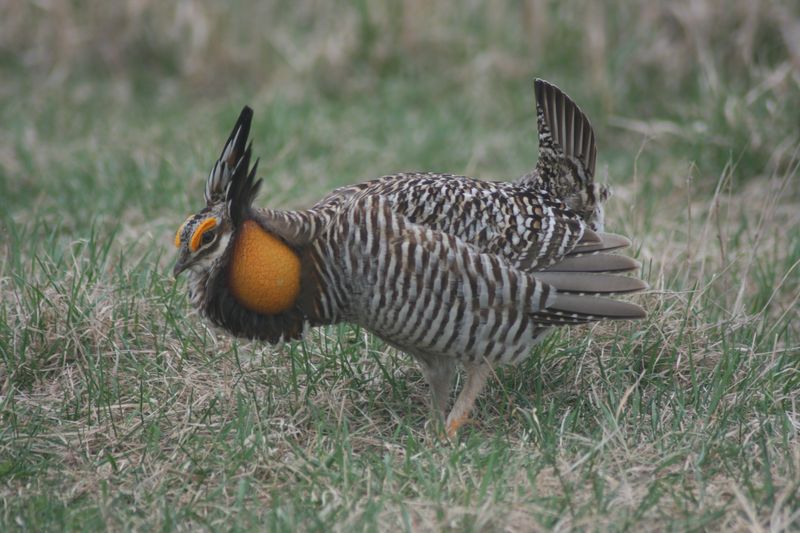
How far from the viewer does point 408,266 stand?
3373 mm

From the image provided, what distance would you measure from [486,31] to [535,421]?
5.32 m

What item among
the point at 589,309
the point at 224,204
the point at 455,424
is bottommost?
the point at 455,424

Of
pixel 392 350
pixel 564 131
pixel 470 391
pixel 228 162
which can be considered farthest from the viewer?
pixel 392 350

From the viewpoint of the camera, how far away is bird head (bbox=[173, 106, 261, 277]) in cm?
343

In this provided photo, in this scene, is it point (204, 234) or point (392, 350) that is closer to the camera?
point (204, 234)

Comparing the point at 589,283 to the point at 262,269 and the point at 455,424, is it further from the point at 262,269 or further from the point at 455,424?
the point at 262,269

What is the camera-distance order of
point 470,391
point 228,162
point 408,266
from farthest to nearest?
1. point 470,391
2. point 228,162
3. point 408,266

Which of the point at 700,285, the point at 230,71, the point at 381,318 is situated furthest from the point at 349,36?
the point at 381,318

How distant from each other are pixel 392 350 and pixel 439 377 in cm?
48

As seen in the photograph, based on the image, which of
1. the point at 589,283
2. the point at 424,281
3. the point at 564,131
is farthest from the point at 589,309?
the point at 564,131

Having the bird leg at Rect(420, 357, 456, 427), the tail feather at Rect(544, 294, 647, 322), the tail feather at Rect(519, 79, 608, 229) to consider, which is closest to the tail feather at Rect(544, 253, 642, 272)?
the tail feather at Rect(544, 294, 647, 322)

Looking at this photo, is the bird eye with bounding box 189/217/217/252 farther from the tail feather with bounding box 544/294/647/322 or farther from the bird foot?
the tail feather with bounding box 544/294/647/322

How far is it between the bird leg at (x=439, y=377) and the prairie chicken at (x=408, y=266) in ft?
0.22

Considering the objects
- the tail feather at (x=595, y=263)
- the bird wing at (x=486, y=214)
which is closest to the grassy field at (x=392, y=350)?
the tail feather at (x=595, y=263)
